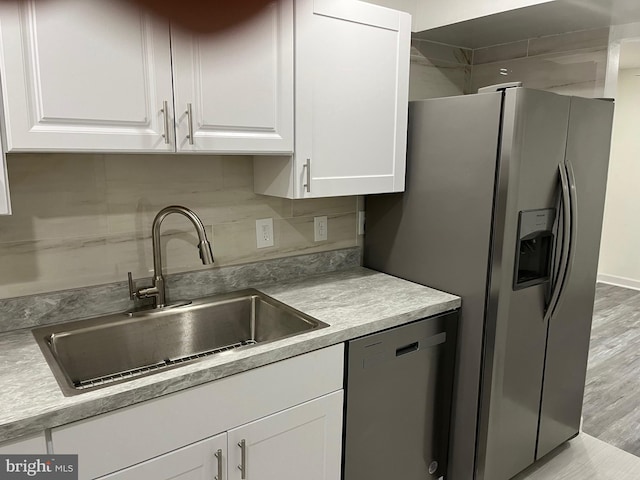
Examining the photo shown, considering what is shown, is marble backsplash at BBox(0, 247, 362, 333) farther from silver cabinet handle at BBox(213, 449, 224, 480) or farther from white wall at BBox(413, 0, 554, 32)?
white wall at BBox(413, 0, 554, 32)

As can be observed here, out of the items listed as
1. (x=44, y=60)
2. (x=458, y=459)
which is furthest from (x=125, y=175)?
(x=458, y=459)

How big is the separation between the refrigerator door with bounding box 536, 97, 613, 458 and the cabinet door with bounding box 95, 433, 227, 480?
147cm

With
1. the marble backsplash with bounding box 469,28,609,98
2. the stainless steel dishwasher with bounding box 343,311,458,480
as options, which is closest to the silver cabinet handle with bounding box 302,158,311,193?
the stainless steel dishwasher with bounding box 343,311,458,480

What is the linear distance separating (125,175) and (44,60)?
0.53 metres

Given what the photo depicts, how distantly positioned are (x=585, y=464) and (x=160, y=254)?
2.16m

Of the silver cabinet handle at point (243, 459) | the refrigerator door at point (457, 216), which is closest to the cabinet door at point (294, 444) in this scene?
the silver cabinet handle at point (243, 459)

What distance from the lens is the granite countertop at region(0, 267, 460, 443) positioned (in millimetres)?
1147

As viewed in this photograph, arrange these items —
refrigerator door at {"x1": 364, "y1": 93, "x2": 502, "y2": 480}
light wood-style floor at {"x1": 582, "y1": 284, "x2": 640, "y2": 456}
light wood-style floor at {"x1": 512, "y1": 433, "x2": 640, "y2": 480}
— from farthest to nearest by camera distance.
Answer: light wood-style floor at {"x1": 582, "y1": 284, "x2": 640, "y2": 456} → light wood-style floor at {"x1": 512, "y1": 433, "x2": 640, "y2": 480} → refrigerator door at {"x1": 364, "y1": 93, "x2": 502, "y2": 480}

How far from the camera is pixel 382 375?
1784mm

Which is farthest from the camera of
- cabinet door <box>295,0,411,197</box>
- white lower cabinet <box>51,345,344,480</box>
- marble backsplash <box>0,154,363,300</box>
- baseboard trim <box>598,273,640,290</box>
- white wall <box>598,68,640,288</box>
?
baseboard trim <box>598,273,640,290</box>

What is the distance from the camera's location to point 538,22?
2.20 meters

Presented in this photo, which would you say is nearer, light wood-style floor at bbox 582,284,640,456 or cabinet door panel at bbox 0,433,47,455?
cabinet door panel at bbox 0,433,47,455

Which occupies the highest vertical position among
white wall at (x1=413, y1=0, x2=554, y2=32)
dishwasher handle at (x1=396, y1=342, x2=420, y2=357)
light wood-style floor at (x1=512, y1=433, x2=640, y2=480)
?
white wall at (x1=413, y1=0, x2=554, y2=32)

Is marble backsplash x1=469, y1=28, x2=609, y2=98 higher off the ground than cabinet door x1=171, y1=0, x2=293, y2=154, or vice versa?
marble backsplash x1=469, y1=28, x2=609, y2=98
